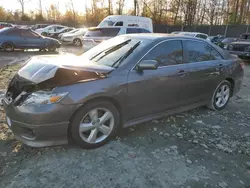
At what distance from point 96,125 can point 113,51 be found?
4.13 ft

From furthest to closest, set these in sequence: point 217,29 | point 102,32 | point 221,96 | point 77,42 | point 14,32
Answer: point 217,29 → point 77,42 → point 14,32 → point 102,32 → point 221,96

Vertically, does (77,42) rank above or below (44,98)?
below

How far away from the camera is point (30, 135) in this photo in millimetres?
2666

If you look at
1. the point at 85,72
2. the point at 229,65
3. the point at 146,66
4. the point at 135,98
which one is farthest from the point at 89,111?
the point at 229,65

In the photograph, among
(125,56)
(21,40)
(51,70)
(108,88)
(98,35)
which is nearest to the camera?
(51,70)

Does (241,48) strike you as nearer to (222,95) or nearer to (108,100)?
(222,95)

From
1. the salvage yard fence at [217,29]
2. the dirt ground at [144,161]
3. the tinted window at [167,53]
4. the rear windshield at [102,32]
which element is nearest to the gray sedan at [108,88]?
the tinted window at [167,53]

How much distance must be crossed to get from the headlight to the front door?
0.99 metres

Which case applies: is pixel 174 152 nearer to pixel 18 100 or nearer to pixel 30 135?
pixel 30 135

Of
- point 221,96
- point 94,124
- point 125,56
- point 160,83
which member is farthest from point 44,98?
point 221,96

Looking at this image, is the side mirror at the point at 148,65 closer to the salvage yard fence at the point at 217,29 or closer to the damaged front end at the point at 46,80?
the damaged front end at the point at 46,80

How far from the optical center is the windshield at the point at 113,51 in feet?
10.7

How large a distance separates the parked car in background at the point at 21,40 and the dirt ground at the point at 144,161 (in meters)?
9.97

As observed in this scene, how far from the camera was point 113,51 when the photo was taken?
3.48 metres
